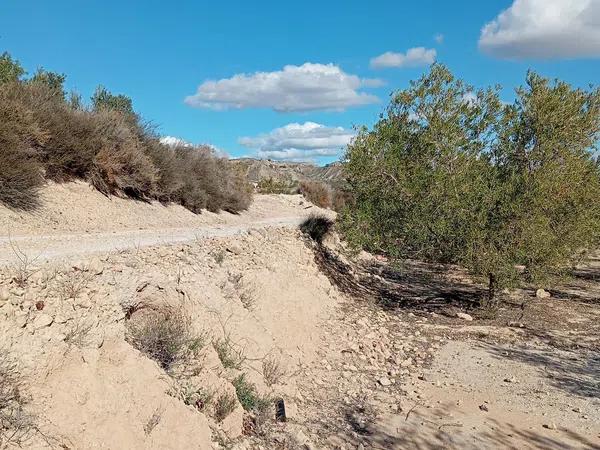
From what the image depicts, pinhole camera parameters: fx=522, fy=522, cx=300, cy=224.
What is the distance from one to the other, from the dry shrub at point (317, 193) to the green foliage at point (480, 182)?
89.2ft

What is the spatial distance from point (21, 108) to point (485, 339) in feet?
42.3

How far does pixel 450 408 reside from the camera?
8.05m

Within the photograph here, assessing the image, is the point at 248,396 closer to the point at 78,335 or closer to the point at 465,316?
the point at 78,335

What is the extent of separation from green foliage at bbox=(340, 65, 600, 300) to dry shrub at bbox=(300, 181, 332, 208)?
27.2 m

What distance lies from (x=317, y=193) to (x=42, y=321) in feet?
131

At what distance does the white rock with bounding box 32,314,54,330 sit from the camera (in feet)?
15.7

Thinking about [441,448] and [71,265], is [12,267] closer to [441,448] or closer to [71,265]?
[71,265]

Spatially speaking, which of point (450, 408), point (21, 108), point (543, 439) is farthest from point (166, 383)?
point (21, 108)

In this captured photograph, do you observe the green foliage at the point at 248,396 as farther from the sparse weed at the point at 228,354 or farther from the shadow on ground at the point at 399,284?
the shadow on ground at the point at 399,284

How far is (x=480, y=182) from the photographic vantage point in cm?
1338

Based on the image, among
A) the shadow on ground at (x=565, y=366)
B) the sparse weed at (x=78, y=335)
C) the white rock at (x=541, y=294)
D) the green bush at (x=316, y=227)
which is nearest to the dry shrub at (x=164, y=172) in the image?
the green bush at (x=316, y=227)

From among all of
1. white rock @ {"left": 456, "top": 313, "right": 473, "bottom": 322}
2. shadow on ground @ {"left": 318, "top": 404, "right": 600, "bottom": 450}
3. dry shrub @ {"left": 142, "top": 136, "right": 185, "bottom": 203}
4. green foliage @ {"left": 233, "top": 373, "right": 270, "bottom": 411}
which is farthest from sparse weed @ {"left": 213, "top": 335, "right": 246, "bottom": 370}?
dry shrub @ {"left": 142, "top": 136, "right": 185, "bottom": 203}

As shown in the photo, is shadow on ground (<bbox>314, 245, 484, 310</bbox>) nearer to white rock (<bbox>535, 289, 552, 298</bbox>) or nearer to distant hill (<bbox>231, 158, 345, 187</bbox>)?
white rock (<bbox>535, 289, 552, 298</bbox>)

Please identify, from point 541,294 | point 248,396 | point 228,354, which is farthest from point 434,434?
point 541,294
